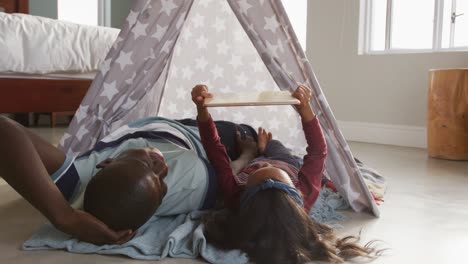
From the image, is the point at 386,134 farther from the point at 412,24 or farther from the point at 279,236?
the point at 279,236

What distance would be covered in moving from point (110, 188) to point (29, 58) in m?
2.57

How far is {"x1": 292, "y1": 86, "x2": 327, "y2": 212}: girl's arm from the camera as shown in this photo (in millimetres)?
1335

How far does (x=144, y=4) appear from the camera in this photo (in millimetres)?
1751

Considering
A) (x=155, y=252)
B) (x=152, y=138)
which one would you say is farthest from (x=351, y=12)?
(x=155, y=252)

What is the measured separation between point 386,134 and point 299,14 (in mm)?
1238

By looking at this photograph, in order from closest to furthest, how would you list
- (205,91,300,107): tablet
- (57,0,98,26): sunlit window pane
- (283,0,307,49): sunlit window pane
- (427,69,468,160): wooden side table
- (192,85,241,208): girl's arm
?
(205,91,300,107): tablet, (192,85,241,208): girl's arm, (427,69,468,160): wooden side table, (283,0,307,49): sunlit window pane, (57,0,98,26): sunlit window pane

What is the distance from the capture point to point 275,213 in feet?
3.30

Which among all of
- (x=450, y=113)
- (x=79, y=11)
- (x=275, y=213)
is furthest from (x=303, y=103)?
(x=79, y=11)

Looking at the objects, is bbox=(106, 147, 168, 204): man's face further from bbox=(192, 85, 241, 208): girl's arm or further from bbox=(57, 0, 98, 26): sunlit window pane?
bbox=(57, 0, 98, 26): sunlit window pane

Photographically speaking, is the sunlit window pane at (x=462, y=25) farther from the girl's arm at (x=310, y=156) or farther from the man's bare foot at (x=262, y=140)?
the girl's arm at (x=310, y=156)

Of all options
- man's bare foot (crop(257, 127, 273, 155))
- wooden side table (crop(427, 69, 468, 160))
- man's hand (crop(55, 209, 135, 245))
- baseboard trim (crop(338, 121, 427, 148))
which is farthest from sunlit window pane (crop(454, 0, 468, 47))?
man's hand (crop(55, 209, 135, 245))

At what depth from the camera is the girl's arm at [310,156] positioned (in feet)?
4.38

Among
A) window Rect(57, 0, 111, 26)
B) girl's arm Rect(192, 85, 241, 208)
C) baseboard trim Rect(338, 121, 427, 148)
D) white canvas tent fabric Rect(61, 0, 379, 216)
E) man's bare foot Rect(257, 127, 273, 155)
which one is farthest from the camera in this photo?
window Rect(57, 0, 111, 26)

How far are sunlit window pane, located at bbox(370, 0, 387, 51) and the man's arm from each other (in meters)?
2.85
